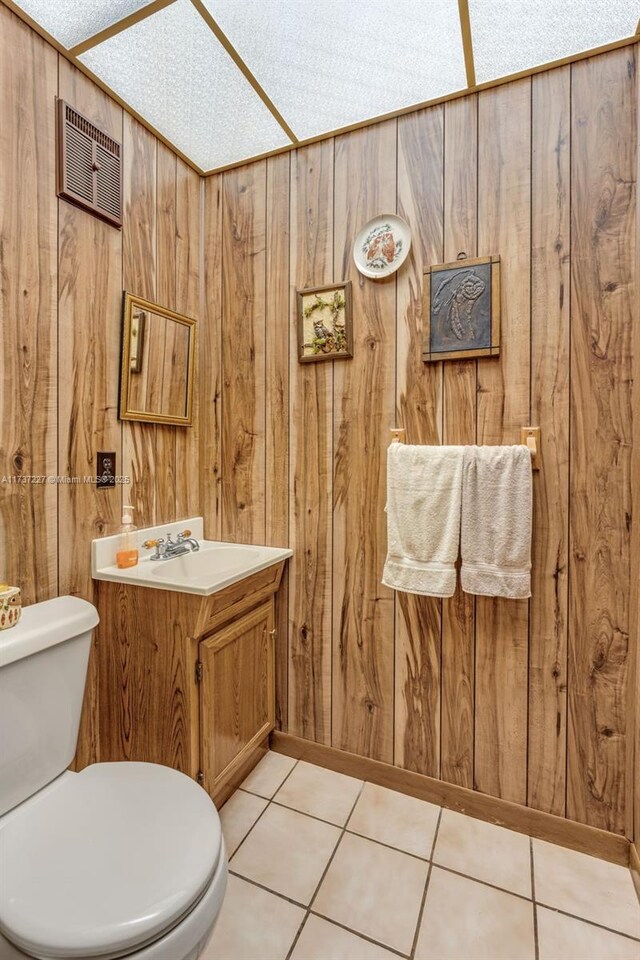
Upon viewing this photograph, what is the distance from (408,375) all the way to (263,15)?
1.12 metres

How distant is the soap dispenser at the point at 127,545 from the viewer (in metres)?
1.54

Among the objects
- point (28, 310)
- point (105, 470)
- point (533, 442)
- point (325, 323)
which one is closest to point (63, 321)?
point (28, 310)

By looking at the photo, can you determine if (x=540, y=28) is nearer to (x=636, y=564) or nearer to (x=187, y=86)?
(x=187, y=86)

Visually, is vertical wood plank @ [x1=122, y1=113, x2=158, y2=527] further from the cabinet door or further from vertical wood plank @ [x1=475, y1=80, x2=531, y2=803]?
vertical wood plank @ [x1=475, y1=80, x2=531, y2=803]

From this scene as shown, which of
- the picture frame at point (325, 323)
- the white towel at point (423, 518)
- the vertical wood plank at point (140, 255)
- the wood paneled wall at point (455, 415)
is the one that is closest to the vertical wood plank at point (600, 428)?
the wood paneled wall at point (455, 415)

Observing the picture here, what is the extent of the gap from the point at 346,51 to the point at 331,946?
2536mm

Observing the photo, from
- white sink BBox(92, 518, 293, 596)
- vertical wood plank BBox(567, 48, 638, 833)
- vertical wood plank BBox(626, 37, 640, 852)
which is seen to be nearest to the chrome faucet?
white sink BBox(92, 518, 293, 596)

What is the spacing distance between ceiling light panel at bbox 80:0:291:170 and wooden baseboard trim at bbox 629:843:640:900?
2686mm

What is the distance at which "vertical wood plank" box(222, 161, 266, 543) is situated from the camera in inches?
72.7

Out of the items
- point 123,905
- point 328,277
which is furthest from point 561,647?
point 328,277

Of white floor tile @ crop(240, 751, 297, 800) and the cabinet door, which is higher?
the cabinet door

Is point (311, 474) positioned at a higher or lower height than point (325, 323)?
lower

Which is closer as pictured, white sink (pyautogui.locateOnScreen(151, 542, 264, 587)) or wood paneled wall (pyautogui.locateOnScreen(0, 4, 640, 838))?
wood paneled wall (pyautogui.locateOnScreen(0, 4, 640, 838))

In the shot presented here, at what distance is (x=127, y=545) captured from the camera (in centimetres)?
157
